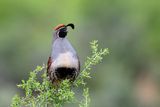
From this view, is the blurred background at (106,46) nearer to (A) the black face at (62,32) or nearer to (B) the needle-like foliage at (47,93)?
(A) the black face at (62,32)

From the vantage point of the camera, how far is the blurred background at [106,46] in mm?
15547

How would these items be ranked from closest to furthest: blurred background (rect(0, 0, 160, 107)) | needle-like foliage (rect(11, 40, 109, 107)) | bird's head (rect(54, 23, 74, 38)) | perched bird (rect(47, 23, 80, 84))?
needle-like foliage (rect(11, 40, 109, 107)) < perched bird (rect(47, 23, 80, 84)) < bird's head (rect(54, 23, 74, 38)) < blurred background (rect(0, 0, 160, 107))

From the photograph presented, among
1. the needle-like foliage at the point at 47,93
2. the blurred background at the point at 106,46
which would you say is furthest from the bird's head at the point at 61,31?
the blurred background at the point at 106,46

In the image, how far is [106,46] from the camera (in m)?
17.1

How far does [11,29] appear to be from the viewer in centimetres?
2089

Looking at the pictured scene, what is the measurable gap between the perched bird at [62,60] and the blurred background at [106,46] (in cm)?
602

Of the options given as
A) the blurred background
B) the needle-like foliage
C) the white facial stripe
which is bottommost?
the needle-like foliage

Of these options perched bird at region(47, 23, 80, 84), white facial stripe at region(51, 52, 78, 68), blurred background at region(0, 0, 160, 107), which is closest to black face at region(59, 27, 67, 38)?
perched bird at region(47, 23, 80, 84)

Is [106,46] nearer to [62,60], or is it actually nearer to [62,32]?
[62,32]

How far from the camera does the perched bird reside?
710cm

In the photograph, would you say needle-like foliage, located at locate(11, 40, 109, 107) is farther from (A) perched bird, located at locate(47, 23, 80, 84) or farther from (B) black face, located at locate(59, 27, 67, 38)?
(B) black face, located at locate(59, 27, 67, 38)

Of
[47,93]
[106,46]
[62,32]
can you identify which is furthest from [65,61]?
[106,46]

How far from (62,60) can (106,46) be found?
996cm

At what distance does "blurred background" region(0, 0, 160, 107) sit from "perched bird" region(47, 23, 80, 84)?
6024 mm
